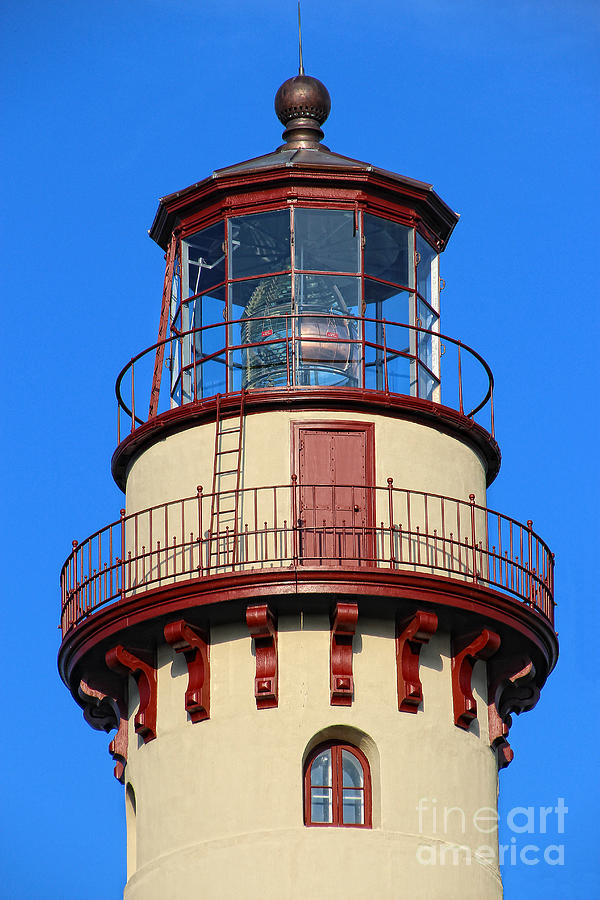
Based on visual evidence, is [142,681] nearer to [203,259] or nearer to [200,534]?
[200,534]

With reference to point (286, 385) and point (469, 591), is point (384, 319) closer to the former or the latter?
point (286, 385)

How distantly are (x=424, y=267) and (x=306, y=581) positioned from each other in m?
6.38

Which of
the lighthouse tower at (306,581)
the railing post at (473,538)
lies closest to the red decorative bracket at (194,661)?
the lighthouse tower at (306,581)

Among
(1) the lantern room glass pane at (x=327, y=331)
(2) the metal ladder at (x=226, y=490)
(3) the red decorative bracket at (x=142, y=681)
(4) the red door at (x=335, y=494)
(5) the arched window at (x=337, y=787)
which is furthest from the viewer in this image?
(1) the lantern room glass pane at (x=327, y=331)

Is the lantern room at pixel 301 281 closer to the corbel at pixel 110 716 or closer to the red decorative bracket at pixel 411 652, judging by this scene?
the red decorative bracket at pixel 411 652

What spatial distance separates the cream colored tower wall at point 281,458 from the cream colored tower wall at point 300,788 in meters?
2.16

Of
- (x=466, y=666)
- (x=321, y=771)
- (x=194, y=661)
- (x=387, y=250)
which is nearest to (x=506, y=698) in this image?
(x=466, y=666)

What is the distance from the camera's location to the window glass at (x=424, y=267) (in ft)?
111

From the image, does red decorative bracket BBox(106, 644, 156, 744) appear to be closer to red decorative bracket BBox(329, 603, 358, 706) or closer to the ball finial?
red decorative bracket BBox(329, 603, 358, 706)

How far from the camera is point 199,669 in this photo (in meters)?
30.4

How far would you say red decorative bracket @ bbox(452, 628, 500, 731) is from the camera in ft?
100

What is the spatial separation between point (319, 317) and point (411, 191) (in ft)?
8.15

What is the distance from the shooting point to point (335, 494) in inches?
1217

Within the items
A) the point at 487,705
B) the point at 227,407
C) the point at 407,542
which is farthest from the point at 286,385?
the point at 487,705
